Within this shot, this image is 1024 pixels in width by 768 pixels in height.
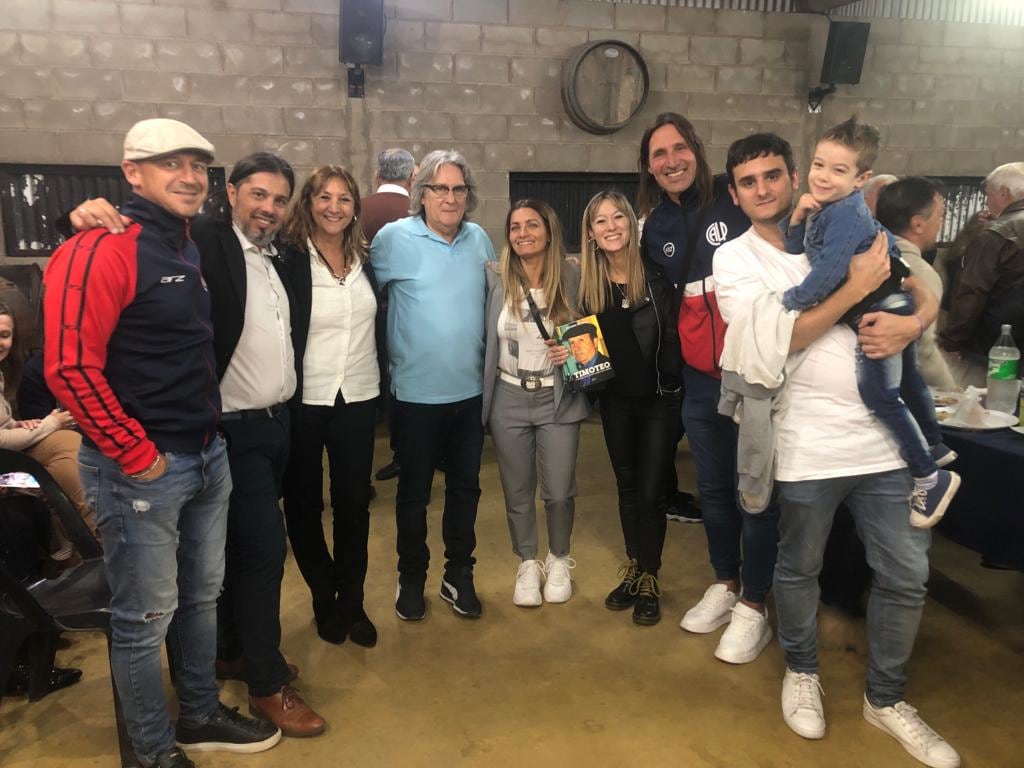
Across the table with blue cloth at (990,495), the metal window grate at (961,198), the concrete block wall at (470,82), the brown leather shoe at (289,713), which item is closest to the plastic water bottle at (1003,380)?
the table with blue cloth at (990,495)

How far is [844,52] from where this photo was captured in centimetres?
539

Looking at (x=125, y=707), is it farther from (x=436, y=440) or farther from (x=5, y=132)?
(x=5, y=132)

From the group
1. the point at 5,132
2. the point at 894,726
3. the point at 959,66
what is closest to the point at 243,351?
the point at 894,726

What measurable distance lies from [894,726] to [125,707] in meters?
1.86

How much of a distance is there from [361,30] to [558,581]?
3.61 metres

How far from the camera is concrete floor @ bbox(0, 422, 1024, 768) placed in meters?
1.96

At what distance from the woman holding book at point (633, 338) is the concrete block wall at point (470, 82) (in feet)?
10.0

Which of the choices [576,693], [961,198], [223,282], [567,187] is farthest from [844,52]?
[223,282]

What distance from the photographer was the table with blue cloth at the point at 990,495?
205 centimetres

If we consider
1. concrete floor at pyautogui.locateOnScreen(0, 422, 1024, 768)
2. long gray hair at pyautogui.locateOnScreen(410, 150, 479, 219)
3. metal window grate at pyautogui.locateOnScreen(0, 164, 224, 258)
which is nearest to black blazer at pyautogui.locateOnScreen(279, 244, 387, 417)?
long gray hair at pyautogui.locateOnScreen(410, 150, 479, 219)

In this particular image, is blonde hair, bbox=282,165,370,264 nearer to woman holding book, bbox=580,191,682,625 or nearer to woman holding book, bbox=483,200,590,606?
woman holding book, bbox=483,200,590,606

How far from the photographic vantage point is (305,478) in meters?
2.24

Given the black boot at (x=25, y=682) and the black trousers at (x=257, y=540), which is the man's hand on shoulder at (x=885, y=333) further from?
the black boot at (x=25, y=682)

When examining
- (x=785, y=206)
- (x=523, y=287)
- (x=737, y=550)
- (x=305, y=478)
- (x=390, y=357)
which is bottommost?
Result: (x=737, y=550)
